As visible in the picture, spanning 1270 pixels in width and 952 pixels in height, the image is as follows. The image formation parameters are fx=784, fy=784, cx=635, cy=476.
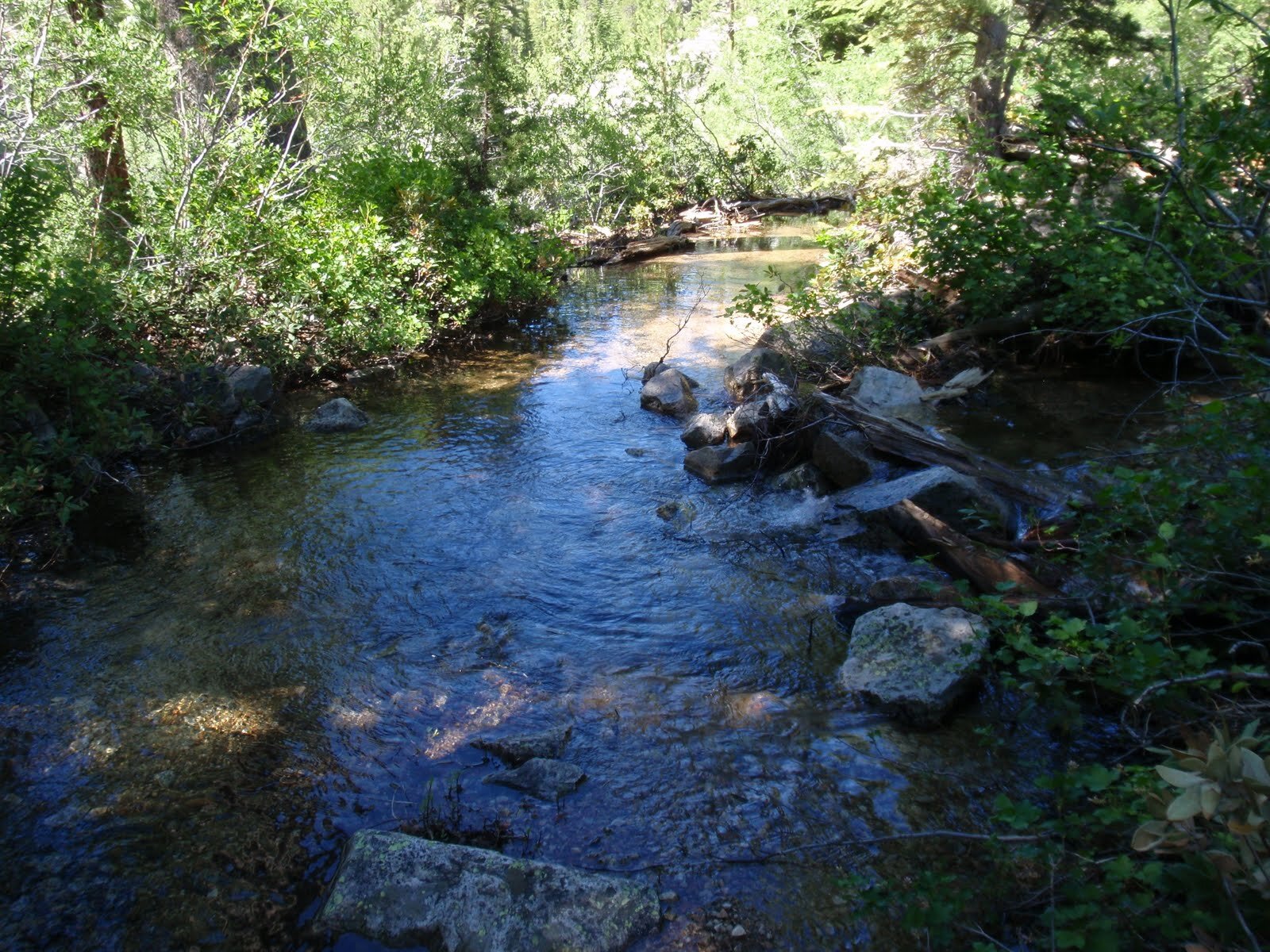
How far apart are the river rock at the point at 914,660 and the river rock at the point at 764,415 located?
3330mm

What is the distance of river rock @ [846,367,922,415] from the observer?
8383 millimetres

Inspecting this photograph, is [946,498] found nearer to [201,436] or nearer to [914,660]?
[914,660]

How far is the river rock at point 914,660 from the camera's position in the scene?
4.01 meters

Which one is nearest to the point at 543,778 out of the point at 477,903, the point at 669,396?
the point at 477,903

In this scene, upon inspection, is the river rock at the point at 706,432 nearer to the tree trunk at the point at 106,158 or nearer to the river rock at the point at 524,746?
the river rock at the point at 524,746

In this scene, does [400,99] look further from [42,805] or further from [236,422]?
[42,805]

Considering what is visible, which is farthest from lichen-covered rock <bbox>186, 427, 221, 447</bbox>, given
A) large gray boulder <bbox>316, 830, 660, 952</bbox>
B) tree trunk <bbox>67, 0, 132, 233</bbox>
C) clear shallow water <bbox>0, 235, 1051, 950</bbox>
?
large gray boulder <bbox>316, 830, 660, 952</bbox>

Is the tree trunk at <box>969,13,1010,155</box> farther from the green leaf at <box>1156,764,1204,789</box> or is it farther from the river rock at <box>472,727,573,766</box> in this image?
the green leaf at <box>1156,764,1204,789</box>

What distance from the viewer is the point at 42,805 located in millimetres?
3553

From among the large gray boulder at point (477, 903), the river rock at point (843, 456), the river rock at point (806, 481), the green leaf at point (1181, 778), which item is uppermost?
the green leaf at point (1181, 778)

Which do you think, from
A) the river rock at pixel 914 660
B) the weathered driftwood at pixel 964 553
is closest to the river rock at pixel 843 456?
the weathered driftwood at pixel 964 553

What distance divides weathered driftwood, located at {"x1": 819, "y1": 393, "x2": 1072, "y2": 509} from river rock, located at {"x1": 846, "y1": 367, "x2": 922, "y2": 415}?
0.53 metres

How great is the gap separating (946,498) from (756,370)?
12.8 ft

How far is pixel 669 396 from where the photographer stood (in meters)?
9.47
